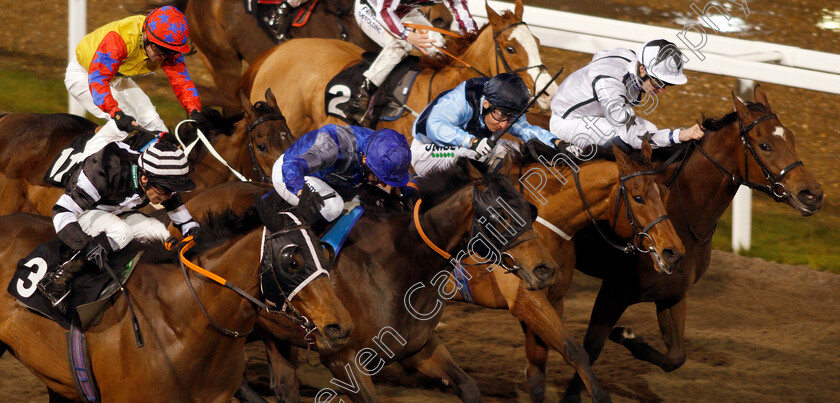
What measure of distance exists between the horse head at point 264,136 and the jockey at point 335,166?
113 centimetres

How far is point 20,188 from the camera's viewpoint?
19.1ft

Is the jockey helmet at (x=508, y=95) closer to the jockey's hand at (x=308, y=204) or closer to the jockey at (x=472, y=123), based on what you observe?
the jockey at (x=472, y=123)

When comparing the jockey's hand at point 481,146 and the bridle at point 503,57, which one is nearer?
the jockey's hand at point 481,146

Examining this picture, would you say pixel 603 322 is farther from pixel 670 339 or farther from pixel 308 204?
pixel 308 204

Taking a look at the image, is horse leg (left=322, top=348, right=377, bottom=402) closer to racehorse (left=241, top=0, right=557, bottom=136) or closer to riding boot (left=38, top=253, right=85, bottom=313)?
riding boot (left=38, top=253, right=85, bottom=313)

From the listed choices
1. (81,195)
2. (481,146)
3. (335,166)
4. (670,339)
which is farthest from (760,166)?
(81,195)

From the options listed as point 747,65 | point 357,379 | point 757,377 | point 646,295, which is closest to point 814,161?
point 747,65

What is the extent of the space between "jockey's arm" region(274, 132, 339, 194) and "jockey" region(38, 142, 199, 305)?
46cm

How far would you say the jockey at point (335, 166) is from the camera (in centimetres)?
441

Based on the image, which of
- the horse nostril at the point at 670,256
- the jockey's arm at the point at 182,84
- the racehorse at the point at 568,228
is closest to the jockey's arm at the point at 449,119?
the racehorse at the point at 568,228

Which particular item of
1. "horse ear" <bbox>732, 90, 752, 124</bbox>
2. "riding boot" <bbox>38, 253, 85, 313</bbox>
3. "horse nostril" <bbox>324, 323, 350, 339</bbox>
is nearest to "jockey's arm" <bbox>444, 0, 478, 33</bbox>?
"horse ear" <bbox>732, 90, 752, 124</bbox>

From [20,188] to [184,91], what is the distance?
3.58ft

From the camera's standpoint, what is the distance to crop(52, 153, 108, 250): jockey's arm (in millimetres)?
4074

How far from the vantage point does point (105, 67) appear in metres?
5.71
